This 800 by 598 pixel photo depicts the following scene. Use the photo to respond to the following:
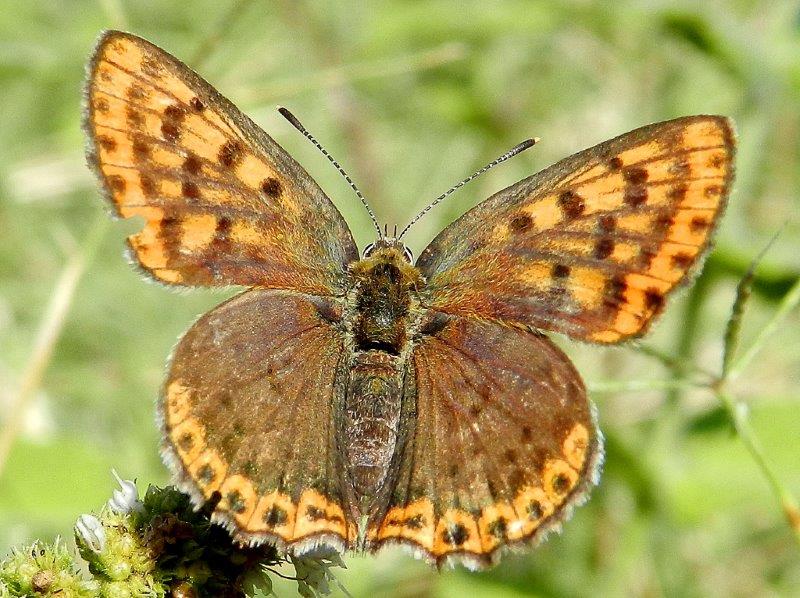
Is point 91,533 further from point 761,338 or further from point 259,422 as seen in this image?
point 761,338

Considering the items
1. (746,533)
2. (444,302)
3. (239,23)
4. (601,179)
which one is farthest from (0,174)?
(746,533)

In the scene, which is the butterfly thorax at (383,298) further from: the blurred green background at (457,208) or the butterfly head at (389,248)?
the blurred green background at (457,208)

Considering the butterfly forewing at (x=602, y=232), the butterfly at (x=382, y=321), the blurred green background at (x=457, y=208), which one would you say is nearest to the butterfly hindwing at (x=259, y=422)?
the butterfly at (x=382, y=321)

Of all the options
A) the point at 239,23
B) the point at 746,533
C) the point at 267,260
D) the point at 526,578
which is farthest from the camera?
the point at 239,23

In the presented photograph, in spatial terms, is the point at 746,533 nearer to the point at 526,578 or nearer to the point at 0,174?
the point at 526,578

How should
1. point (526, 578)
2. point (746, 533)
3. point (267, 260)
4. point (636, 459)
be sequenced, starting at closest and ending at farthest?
point (267, 260), point (636, 459), point (526, 578), point (746, 533)

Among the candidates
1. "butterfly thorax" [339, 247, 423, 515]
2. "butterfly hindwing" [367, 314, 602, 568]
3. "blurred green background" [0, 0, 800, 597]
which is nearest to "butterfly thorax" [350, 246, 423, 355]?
"butterfly thorax" [339, 247, 423, 515]
